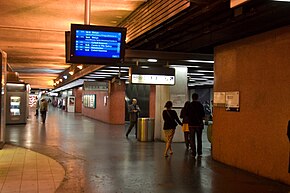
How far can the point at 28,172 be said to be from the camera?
783cm

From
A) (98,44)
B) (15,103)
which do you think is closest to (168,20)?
(98,44)

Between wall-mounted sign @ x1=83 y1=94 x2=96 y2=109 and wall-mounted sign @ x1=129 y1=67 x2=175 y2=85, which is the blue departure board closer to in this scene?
wall-mounted sign @ x1=129 y1=67 x2=175 y2=85

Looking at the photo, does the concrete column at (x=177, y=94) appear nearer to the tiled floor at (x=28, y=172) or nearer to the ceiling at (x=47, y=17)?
the ceiling at (x=47, y=17)

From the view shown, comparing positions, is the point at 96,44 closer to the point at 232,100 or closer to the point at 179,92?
the point at 232,100

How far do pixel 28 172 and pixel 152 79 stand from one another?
15.0 feet

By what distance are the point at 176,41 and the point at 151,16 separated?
230 centimetres

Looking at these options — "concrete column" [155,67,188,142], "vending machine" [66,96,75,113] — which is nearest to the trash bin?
"concrete column" [155,67,188,142]

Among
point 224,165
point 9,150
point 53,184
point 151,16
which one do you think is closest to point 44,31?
point 9,150

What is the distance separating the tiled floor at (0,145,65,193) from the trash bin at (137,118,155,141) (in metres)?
4.60

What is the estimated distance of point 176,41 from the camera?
31.4 feet

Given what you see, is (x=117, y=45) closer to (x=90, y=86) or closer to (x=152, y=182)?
(x=152, y=182)

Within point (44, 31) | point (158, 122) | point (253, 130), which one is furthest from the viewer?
point (158, 122)

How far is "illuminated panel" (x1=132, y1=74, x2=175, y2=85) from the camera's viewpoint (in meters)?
10.6

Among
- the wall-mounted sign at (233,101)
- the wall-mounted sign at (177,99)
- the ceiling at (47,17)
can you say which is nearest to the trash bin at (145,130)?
the wall-mounted sign at (177,99)
